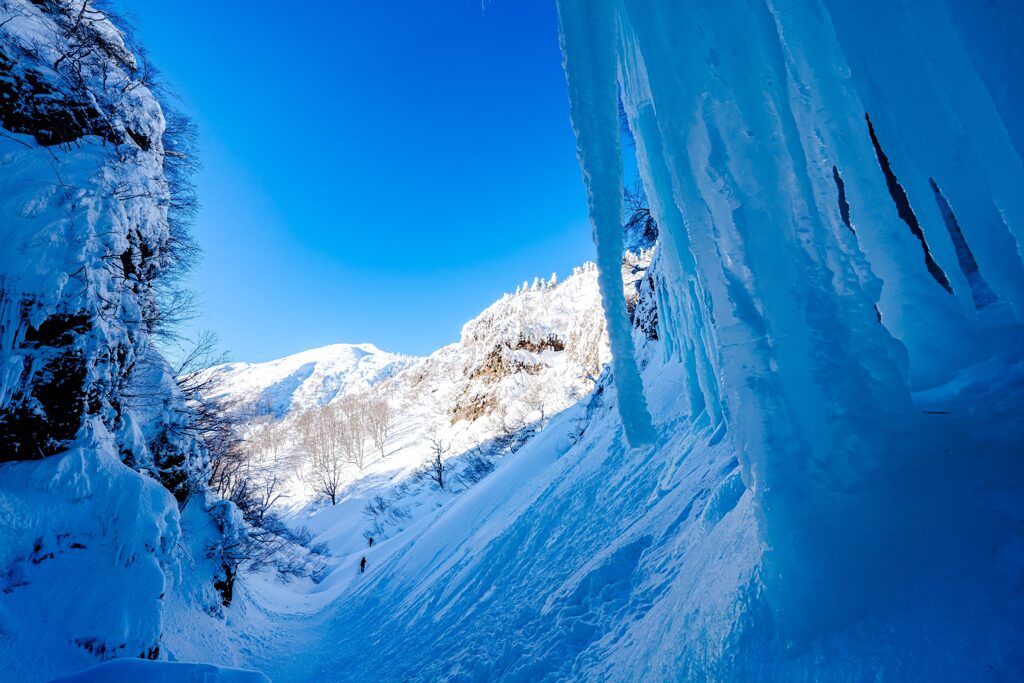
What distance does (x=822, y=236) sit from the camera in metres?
1.48

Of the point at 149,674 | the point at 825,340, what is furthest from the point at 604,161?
the point at 149,674

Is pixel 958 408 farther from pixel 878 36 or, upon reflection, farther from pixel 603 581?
pixel 603 581

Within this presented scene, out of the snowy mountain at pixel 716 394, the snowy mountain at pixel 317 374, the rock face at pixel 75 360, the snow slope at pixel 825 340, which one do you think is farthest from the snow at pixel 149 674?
the snowy mountain at pixel 317 374

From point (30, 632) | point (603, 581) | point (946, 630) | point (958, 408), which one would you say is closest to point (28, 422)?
point (30, 632)

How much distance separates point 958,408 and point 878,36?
1.75 metres

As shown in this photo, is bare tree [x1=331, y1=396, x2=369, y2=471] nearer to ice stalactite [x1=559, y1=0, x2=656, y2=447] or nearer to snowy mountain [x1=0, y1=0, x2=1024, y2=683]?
snowy mountain [x1=0, y1=0, x2=1024, y2=683]

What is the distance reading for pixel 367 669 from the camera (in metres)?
4.70

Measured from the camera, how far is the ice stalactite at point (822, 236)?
1.37 meters

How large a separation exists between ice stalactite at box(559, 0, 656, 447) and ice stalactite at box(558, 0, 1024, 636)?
570 mm

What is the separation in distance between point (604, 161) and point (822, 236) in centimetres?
133

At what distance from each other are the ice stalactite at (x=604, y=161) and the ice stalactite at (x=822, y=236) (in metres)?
0.57

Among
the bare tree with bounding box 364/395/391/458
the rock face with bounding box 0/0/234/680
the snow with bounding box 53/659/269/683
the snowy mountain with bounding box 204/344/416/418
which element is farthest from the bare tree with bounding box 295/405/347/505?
the snowy mountain with bounding box 204/344/416/418

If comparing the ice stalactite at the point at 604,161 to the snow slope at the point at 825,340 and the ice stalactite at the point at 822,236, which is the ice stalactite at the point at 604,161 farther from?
the ice stalactite at the point at 822,236

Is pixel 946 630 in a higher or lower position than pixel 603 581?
higher
